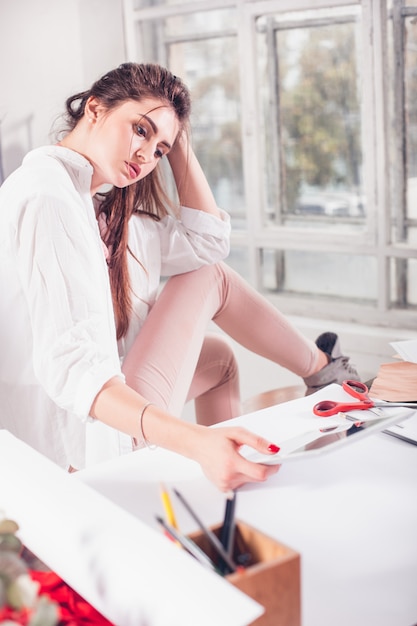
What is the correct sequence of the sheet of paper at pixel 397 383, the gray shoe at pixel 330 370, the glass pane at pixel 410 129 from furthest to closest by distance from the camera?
the glass pane at pixel 410 129 < the gray shoe at pixel 330 370 < the sheet of paper at pixel 397 383

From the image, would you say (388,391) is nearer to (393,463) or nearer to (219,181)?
(393,463)

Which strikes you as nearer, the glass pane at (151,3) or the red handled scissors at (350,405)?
the red handled scissors at (350,405)

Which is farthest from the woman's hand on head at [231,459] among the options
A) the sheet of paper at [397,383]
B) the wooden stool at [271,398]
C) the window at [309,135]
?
the window at [309,135]

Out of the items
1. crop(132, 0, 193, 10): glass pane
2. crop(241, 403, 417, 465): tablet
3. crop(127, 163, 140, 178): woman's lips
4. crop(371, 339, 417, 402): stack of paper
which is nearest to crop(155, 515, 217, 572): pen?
crop(241, 403, 417, 465): tablet

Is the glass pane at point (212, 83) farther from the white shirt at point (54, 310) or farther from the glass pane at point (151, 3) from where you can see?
the white shirt at point (54, 310)

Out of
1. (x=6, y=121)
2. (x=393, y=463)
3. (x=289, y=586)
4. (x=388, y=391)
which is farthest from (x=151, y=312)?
(x=6, y=121)

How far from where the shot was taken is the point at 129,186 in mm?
1804

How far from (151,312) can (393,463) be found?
2.67 ft

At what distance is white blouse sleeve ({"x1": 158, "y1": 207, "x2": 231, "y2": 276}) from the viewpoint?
6.09 ft

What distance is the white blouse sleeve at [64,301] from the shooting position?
120 cm

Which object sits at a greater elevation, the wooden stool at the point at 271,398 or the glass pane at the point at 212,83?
the glass pane at the point at 212,83

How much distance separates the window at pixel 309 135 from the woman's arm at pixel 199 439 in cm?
175

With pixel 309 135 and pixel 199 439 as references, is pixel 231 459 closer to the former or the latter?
pixel 199 439

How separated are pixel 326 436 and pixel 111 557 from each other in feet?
1.45
